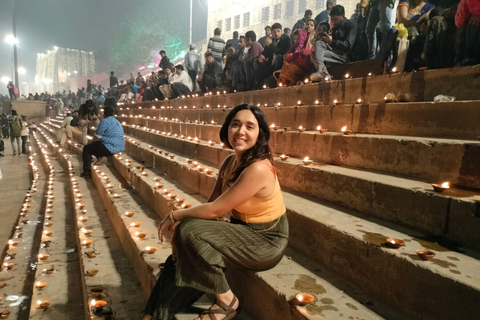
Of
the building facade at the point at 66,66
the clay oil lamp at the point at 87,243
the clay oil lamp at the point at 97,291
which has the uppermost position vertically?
the building facade at the point at 66,66

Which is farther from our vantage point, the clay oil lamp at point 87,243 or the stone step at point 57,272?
the clay oil lamp at point 87,243

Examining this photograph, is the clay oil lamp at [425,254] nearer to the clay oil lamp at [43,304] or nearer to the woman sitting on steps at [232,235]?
the woman sitting on steps at [232,235]

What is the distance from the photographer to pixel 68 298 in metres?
3.06

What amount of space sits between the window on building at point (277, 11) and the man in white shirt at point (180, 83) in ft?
84.0

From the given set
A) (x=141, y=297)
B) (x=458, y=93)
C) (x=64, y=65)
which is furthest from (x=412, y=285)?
(x=64, y=65)

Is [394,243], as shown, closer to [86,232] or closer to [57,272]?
[57,272]

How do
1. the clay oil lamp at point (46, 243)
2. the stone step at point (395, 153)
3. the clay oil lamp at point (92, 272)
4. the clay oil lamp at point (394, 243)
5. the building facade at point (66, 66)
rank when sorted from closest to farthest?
the clay oil lamp at point (394, 243) → the stone step at point (395, 153) → the clay oil lamp at point (92, 272) → the clay oil lamp at point (46, 243) → the building facade at point (66, 66)

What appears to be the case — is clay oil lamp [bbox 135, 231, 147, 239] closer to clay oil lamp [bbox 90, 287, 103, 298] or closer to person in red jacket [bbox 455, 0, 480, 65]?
clay oil lamp [bbox 90, 287, 103, 298]

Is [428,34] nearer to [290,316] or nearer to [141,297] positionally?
[290,316]

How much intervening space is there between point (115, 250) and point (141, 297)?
1.16 m

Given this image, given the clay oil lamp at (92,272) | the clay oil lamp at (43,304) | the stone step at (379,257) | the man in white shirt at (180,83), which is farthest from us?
the man in white shirt at (180,83)

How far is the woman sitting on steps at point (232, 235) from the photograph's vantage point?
77.5 inches

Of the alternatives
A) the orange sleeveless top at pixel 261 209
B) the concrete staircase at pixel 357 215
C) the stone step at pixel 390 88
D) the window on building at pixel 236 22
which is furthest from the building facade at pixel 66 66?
the orange sleeveless top at pixel 261 209

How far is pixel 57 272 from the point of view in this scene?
3.56 meters
